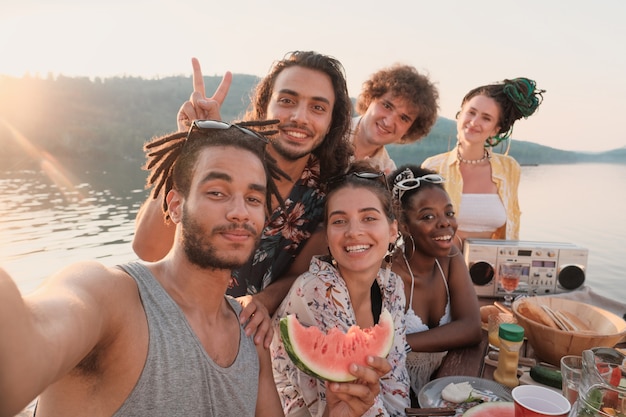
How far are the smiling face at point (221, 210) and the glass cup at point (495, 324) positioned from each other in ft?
5.15

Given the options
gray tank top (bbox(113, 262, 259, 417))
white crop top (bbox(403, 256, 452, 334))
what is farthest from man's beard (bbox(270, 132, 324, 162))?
gray tank top (bbox(113, 262, 259, 417))

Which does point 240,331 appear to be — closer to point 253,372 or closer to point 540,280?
point 253,372

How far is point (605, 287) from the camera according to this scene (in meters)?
9.34

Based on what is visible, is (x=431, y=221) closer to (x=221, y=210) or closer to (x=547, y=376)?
(x=547, y=376)

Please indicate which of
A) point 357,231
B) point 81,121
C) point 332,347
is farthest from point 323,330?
point 81,121

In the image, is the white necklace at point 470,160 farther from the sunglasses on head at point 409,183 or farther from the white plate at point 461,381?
the white plate at point 461,381

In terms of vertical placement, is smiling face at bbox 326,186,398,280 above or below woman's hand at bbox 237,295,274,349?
above

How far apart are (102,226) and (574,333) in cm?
1615

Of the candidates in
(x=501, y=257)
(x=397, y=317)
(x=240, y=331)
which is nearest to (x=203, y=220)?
(x=240, y=331)

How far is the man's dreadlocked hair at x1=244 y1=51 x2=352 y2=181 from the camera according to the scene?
302 centimetres

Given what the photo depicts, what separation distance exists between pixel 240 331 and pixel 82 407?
2.19 feet

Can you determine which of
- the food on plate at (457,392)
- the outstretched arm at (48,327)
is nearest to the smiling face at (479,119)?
the food on plate at (457,392)

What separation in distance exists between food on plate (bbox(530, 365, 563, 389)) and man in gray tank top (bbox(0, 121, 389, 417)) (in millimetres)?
885

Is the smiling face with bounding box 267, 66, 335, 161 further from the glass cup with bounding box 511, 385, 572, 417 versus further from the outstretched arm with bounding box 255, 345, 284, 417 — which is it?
the glass cup with bounding box 511, 385, 572, 417
